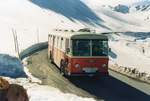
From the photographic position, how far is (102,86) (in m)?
23.4

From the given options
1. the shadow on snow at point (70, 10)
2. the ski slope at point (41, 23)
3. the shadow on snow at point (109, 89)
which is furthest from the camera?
the shadow on snow at point (70, 10)

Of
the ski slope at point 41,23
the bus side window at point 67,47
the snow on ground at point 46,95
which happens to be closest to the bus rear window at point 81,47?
the bus side window at point 67,47

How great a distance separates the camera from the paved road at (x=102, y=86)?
66.9ft

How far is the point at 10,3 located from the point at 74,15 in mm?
58255

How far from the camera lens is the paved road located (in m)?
20.4

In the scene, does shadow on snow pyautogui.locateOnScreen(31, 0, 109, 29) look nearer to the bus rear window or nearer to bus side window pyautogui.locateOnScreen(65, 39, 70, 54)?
bus side window pyautogui.locateOnScreen(65, 39, 70, 54)

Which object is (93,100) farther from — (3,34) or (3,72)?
(3,34)

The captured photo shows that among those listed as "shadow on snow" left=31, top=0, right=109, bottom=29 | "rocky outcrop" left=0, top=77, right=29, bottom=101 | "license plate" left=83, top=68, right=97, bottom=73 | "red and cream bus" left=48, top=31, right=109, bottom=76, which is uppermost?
"shadow on snow" left=31, top=0, right=109, bottom=29

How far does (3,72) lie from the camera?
942 inches

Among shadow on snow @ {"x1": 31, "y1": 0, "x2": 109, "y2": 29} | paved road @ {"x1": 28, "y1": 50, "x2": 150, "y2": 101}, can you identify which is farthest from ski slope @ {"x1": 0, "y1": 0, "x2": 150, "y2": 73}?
paved road @ {"x1": 28, "y1": 50, "x2": 150, "y2": 101}

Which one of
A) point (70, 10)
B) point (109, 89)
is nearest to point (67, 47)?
point (109, 89)

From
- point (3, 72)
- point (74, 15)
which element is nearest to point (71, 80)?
point (3, 72)

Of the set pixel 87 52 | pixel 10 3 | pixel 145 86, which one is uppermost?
pixel 10 3

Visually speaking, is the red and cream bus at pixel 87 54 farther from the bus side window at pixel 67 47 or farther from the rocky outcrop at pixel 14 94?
the rocky outcrop at pixel 14 94
